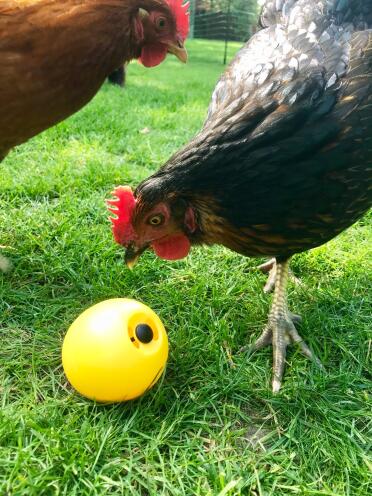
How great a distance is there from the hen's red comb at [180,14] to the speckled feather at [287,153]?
36.2 inches

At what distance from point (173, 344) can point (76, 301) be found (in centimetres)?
55

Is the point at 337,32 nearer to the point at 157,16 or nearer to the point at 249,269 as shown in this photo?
the point at 157,16

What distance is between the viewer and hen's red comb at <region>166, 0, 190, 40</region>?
102 inches

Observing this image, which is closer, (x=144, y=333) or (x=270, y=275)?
(x=144, y=333)

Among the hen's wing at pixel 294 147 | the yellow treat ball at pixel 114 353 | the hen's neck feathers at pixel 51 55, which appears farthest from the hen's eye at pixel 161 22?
the yellow treat ball at pixel 114 353

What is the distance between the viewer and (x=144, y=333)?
5.53 feet

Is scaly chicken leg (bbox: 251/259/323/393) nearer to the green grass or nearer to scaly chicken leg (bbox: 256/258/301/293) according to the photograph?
the green grass

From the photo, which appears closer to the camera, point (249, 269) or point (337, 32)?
point (337, 32)

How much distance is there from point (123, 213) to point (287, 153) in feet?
2.30

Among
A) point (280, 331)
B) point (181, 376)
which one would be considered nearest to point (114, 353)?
point (181, 376)

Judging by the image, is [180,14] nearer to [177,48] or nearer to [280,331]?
[177,48]

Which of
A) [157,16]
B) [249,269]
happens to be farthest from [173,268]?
[157,16]

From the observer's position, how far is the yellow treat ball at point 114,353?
5.22 ft

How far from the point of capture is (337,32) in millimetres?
1932
